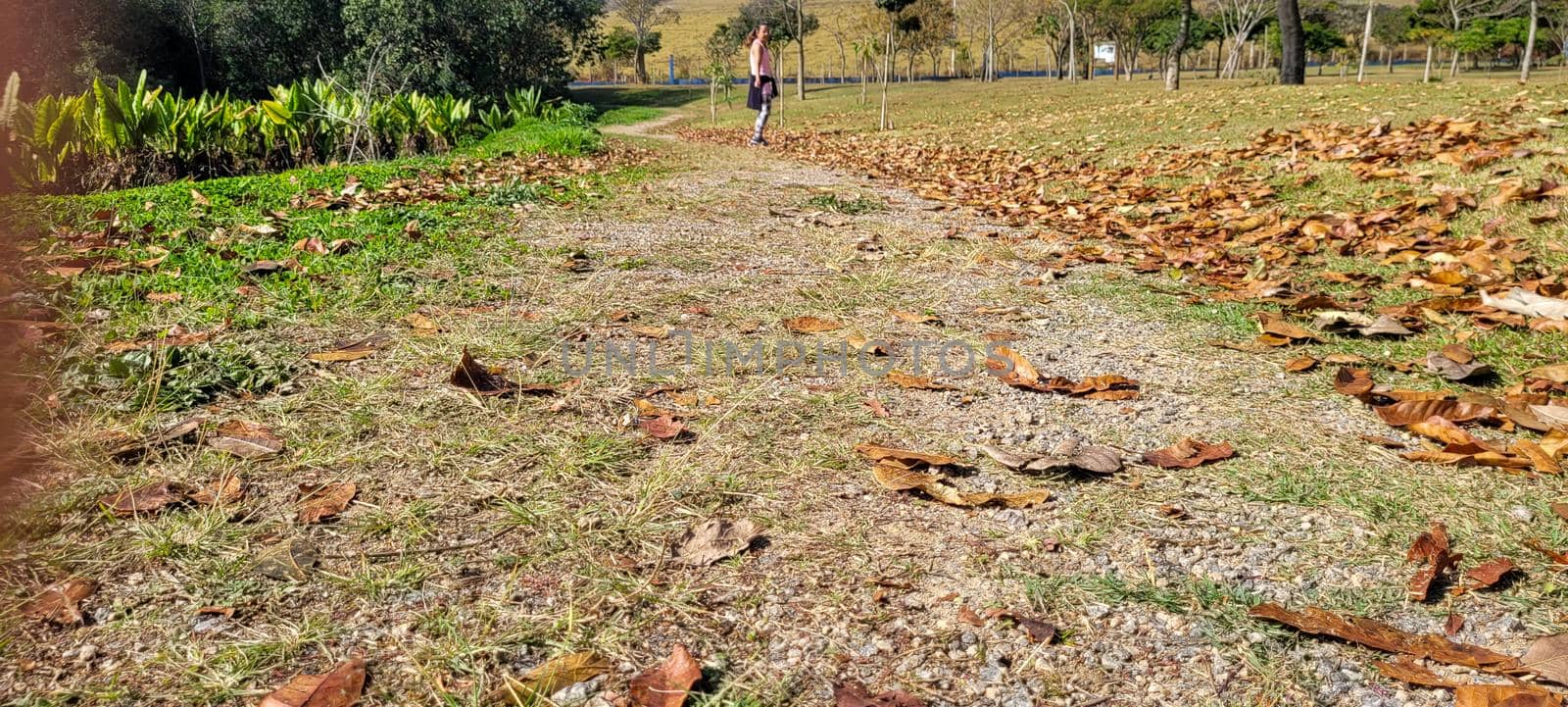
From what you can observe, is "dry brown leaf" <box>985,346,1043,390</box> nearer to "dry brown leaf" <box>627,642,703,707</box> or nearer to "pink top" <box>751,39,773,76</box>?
"dry brown leaf" <box>627,642,703,707</box>

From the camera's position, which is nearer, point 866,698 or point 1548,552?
point 866,698

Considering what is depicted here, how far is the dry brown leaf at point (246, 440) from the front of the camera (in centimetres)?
211

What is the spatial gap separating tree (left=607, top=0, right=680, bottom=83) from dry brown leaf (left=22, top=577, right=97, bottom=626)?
5478 cm

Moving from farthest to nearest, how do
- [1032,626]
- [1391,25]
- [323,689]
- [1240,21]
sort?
[1391,25], [1240,21], [1032,626], [323,689]

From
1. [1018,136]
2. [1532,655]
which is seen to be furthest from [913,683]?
[1018,136]

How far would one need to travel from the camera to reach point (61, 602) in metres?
1.55

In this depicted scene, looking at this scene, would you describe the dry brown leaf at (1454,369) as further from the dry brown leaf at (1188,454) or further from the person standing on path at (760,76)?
the person standing on path at (760,76)

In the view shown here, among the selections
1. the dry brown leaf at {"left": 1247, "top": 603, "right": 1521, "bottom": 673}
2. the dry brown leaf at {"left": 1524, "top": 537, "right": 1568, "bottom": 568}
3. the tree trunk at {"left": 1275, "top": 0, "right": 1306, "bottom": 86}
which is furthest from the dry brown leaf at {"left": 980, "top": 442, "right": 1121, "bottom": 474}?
the tree trunk at {"left": 1275, "top": 0, "right": 1306, "bottom": 86}

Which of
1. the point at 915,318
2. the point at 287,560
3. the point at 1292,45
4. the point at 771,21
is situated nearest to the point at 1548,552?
the point at 915,318

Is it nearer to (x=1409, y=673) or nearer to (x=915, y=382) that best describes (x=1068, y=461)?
(x=915, y=382)

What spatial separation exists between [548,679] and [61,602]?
0.86m

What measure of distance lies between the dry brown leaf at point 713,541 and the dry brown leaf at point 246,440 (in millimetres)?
1020

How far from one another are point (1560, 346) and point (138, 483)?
3.95m

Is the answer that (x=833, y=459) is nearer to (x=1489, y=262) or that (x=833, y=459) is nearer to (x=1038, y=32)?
(x=1489, y=262)
